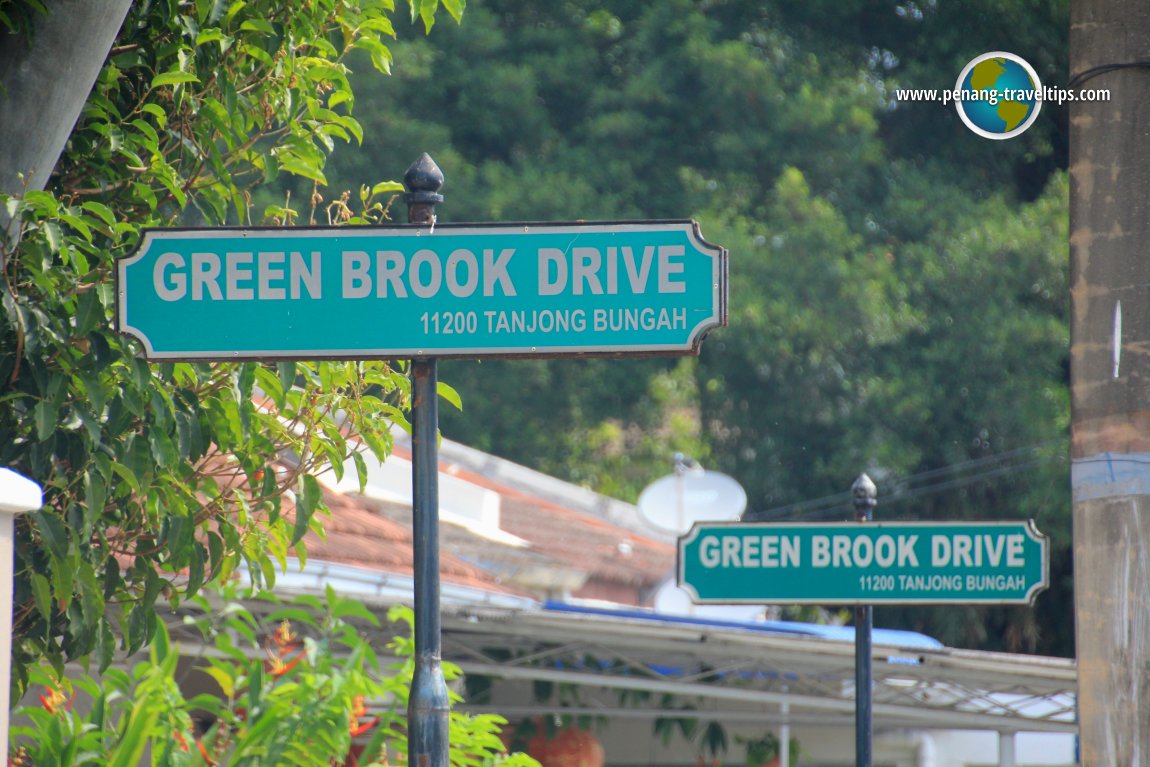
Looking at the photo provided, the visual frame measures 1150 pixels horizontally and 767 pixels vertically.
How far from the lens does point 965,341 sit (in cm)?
2402

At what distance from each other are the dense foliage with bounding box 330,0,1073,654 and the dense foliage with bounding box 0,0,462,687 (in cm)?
1772

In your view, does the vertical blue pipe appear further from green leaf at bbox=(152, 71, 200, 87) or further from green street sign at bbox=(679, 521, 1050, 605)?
green street sign at bbox=(679, 521, 1050, 605)

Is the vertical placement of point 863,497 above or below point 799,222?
below

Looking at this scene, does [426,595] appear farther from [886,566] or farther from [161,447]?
[886,566]

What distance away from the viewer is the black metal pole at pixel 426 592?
4.12m

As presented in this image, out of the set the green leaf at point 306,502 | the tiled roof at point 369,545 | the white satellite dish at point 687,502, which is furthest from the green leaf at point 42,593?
the white satellite dish at point 687,502

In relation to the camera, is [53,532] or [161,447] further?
[161,447]

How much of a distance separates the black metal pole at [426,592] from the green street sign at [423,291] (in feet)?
0.41

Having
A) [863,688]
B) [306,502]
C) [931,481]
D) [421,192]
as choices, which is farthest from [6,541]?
[931,481]

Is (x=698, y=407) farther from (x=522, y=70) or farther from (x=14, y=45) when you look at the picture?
(x=14, y=45)

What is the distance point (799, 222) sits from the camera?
24.4m

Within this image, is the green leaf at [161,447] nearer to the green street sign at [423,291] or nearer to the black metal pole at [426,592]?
the green street sign at [423,291]

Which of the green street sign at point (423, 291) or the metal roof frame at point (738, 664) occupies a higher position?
the green street sign at point (423, 291)

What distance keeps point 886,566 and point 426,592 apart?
3299 mm
